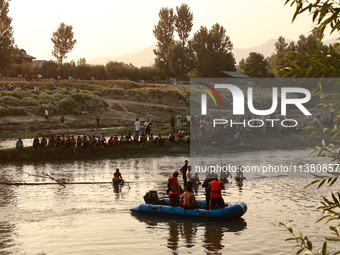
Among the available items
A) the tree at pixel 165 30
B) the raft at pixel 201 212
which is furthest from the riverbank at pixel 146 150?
the tree at pixel 165 30

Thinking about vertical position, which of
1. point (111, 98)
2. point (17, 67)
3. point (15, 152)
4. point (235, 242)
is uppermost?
point (17, 67)

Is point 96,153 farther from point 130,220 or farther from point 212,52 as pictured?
point 212,52

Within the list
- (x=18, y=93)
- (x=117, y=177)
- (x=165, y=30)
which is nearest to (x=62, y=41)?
(x=165, y=30)

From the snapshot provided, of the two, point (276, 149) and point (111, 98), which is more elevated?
point (111, 98)

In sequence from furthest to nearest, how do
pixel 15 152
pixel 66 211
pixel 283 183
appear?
pixel 15 152, pixel 283 183, pixel 66 211

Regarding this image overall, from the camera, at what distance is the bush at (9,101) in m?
57.0

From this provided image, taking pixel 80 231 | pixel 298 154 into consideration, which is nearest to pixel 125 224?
pixel 80 231

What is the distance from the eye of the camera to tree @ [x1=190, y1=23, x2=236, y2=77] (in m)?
102

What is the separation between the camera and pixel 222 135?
48969 mm

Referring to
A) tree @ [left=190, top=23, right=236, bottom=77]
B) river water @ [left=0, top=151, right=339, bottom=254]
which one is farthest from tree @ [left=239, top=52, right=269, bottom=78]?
river water @ [left=0, top=151, right=339, bottom=254]

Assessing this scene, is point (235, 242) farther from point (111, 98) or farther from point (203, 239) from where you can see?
point (111, 98)

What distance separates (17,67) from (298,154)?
57.5 m

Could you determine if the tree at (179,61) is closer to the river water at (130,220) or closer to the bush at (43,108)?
the bush at (43,108)

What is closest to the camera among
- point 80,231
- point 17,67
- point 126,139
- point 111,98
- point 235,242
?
point 235,242
